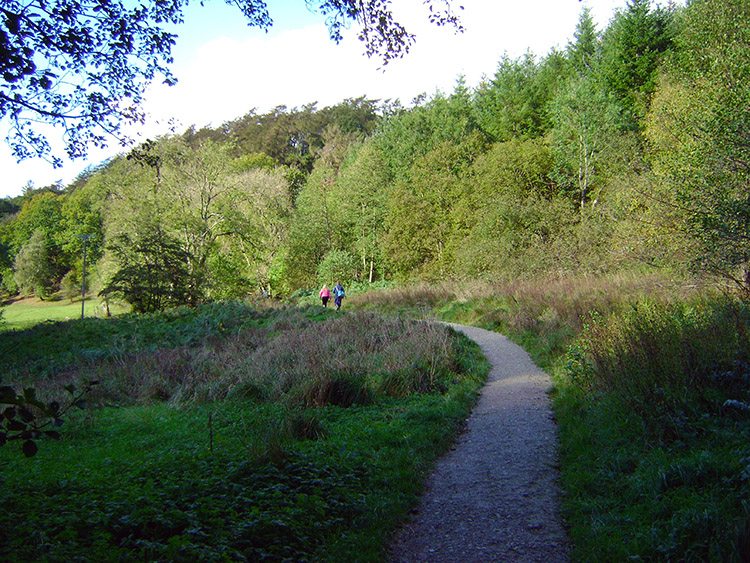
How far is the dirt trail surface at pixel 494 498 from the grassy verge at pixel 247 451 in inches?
10.1

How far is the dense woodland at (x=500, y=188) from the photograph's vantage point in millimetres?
11328

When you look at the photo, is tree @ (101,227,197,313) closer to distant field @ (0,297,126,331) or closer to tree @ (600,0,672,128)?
tree @ (600,0,672,128)

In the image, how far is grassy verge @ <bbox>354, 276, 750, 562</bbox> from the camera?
142 inches

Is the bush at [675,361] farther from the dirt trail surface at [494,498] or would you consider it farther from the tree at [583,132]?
A: the tree at [583,132]

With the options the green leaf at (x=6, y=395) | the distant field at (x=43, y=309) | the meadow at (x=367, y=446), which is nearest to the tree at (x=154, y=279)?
the meadow at (x=367, y=446)

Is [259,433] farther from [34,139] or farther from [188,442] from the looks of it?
[34,139]

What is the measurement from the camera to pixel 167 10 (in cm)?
534

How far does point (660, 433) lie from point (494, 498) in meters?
1.80

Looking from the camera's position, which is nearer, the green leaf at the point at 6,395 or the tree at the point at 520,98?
the green leaf at the point at 6,395

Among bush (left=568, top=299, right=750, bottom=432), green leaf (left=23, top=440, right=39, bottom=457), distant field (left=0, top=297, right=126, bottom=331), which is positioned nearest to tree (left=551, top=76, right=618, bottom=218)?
bush (left=568, top=299, right=750, bottom=432)

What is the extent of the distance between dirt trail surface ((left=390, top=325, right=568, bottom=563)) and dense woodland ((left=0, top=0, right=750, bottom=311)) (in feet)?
15.8

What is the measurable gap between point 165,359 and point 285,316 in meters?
6.10

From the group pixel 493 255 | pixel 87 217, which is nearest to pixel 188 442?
pixel 493 255

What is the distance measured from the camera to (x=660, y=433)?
5.10m
